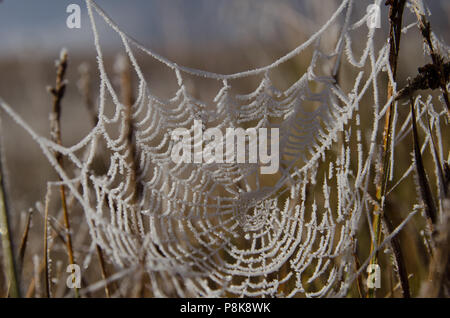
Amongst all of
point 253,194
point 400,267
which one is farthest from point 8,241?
point 253,194

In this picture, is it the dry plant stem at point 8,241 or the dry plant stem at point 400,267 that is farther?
the dry plant stem at point 400,267

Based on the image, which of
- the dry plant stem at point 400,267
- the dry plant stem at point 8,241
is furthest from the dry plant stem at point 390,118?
the dry plant stem at point 8,241

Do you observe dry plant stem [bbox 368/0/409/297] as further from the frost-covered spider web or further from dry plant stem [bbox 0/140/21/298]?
dry plant stem [bbox 0/140/21/298]

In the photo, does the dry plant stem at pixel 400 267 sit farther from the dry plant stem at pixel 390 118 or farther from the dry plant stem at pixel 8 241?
the dry plant stem at pixel 8 241

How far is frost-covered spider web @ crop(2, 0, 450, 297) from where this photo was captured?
895 millimetres

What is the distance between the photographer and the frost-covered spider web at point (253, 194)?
2.94 feet

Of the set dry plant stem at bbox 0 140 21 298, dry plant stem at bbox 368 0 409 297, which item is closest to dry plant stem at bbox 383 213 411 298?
dry plant stem at bbox 368 0 409 297

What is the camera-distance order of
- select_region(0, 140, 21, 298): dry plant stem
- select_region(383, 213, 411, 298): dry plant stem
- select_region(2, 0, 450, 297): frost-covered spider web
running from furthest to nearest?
select_region(2, 0, 450, 297): frost-covered spider web, select_region(383, 213, 411, 298): dry plant stem, select_region(0, 140, 21, 298): dry plant stem

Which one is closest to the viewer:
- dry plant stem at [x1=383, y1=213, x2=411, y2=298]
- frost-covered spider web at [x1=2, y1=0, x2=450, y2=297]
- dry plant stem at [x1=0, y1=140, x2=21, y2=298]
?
dry plant stem at [x1=0, y1=140, x2=21, y2=298]

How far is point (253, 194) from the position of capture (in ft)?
4.55

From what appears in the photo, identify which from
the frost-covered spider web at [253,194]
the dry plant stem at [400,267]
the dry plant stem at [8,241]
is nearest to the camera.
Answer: the dry plant stem at [8,241]

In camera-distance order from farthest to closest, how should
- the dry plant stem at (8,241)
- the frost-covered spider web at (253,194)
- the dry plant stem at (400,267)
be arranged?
the frost-covered spider web at (253,194) < the dry plant stem at (400,267) < the dry plant stem at (8,241)

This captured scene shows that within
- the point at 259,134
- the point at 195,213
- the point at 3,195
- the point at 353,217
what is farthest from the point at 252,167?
the point at 3,195

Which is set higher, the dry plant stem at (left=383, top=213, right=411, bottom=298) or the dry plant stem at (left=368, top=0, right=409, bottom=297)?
the dry plant stem at (left=368, top=0, right=409, bottom=297)
